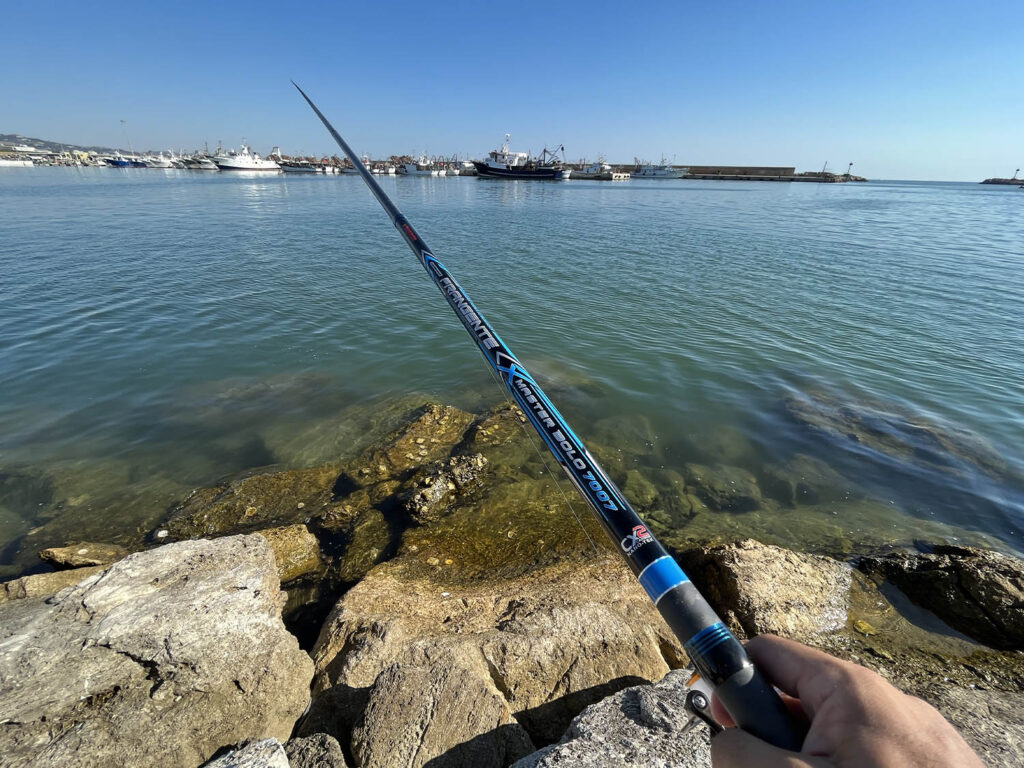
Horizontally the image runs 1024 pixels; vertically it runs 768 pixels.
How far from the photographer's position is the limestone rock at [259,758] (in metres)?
2.44

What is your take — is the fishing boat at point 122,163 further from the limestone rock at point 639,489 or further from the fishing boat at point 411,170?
the limestone rock at point 639,489

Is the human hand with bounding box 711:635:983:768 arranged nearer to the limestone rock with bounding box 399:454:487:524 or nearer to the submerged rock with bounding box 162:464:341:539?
the limestone rock with bounding box 399:454:487:524

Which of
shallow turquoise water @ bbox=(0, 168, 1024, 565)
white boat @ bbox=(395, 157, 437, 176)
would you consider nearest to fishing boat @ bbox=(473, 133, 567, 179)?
white boat @ bbox=(395, 157, 437, 176)

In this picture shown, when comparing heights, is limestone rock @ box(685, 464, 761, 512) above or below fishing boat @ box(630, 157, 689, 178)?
below

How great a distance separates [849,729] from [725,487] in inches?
264

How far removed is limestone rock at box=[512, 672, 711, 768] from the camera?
2.40 meters

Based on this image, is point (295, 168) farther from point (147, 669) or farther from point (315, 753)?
point (315, 753)

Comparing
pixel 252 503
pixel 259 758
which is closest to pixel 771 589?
pixel 259 758

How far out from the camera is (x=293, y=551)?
546 cm

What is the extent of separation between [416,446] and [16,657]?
16.9 feet

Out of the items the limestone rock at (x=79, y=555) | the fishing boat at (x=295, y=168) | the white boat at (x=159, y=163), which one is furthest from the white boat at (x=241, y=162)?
the limestone rock at (x=79, y=555)

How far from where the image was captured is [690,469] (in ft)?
25.0

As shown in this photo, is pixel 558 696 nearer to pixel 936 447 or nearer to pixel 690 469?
pixel 690 469

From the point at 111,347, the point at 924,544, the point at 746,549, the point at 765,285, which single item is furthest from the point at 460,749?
the point at 765,285
